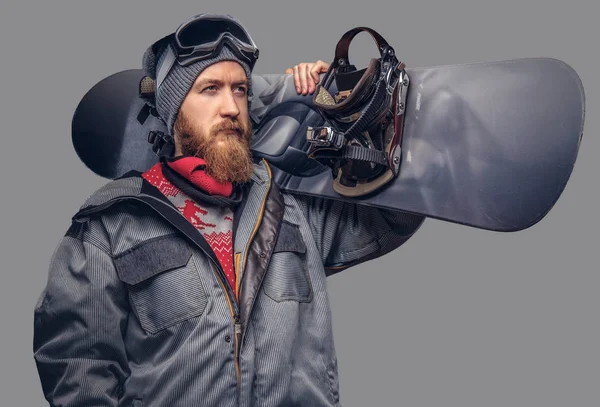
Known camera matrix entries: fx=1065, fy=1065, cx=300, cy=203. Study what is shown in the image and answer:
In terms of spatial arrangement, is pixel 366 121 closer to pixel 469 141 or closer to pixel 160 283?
pixel 469 141

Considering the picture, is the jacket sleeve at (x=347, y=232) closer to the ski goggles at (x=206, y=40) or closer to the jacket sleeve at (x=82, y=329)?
the ski goggles at (x=206, y=40)

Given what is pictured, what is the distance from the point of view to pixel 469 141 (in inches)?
126

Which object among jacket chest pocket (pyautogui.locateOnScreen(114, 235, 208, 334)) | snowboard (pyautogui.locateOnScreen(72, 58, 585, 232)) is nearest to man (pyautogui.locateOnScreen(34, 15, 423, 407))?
jacket chest pocket (pyautogui.locateOnScreen(114, 235, 208, 334))

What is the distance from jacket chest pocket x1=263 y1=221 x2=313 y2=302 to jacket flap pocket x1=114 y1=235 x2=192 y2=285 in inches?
11.0

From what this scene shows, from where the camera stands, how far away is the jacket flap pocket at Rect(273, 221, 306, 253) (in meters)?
3.47

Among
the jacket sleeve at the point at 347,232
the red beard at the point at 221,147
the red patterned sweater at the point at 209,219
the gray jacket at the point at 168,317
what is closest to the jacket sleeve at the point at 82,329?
the gray jacket at the point at 168,317

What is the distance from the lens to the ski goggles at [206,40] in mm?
3473

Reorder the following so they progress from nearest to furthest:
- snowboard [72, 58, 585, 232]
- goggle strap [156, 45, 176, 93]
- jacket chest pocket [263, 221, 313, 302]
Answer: snowboard [72, 58, 585, 232]
jacket chest pocket [263, 221, 313, 302]
goggle strap [156, 45, 176, 93]

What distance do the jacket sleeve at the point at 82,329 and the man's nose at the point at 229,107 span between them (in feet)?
1.92

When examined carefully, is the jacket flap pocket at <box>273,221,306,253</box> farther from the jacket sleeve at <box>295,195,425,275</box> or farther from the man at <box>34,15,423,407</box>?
the jacket sleeve at <box>295,195,425,275</box>

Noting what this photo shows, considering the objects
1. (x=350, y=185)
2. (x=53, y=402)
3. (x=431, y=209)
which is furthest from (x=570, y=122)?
(x=53, y=402)

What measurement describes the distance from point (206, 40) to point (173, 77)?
0.16m

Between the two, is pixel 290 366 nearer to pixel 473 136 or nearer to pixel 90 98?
pixel 473 136

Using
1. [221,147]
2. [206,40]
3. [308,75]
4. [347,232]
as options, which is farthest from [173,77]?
[347,232]
